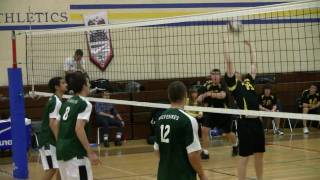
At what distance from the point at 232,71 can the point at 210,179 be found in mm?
2220

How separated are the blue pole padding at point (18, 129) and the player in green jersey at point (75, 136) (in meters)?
4.06

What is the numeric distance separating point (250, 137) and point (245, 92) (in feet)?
1.94

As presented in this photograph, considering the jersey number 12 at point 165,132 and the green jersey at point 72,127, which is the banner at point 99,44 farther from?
the jersey number 12 at point 165,132

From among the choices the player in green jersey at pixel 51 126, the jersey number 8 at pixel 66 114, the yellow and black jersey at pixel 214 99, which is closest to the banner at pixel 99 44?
the yellow and black jersey at pixel 214 99

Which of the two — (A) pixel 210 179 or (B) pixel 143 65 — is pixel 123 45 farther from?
(A) pixel 210 179

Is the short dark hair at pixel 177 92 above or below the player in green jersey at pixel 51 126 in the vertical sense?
above

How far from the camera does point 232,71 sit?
7.99 m

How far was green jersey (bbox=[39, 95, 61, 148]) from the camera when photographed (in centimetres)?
755

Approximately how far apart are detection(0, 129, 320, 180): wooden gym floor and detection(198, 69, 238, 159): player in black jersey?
42cm

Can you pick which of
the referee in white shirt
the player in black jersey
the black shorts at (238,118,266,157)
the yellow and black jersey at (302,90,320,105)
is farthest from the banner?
the black shorts at (238,118,266,157)

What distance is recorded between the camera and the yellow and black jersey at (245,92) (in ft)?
25.8

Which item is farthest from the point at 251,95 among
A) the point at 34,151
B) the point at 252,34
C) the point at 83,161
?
the point at 252,34

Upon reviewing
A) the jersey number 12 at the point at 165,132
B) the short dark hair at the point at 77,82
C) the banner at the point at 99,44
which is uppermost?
the banner at the point at 99,44

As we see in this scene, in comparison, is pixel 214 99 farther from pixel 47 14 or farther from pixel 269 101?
pixel 47 14
